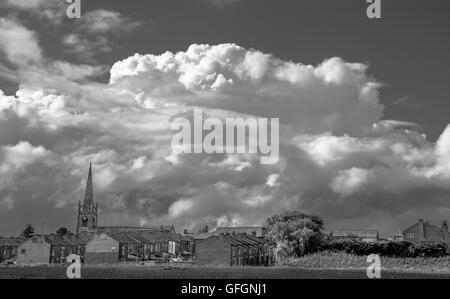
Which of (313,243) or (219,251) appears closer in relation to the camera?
(313,243)

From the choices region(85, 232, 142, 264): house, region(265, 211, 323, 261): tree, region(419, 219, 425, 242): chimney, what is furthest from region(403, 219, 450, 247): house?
region(85, 232, 142, 264): house

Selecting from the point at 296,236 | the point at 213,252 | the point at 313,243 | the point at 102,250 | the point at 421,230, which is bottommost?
the point at 213,252

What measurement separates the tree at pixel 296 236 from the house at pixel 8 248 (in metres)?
74.5

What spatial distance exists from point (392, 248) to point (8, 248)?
100 metres

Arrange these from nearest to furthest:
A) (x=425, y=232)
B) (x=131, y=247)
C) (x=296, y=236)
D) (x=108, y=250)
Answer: (x=296, y=236)
(x=108, y=250)
(x=131, y=247)
(x=425, y=232)

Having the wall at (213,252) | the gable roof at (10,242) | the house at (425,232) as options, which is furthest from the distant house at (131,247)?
the house at (425,232)

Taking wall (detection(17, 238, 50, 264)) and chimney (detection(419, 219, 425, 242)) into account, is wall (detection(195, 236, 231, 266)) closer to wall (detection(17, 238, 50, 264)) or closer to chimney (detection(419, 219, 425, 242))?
wall (detection(17, 238, 50, 264))

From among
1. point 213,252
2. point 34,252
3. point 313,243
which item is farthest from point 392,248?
point 34,252

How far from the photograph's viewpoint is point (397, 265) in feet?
254

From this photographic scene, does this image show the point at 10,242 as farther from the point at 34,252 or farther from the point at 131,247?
the point at 131,247

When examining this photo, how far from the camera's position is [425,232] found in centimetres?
12619

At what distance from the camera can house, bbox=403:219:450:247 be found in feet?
405

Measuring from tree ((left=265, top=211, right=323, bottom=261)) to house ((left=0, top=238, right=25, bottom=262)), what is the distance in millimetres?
74471
